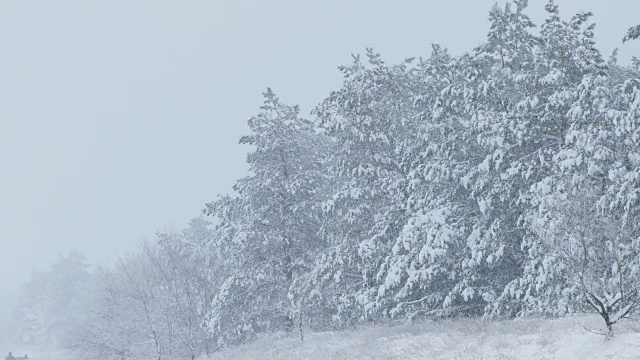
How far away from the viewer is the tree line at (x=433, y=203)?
15.0 meters

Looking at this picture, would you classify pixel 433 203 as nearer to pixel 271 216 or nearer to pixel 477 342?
pixel 477 342

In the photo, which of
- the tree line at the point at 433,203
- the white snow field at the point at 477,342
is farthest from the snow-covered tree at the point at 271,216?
the white snow field at the point at 477,342

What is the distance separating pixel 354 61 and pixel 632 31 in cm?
1063

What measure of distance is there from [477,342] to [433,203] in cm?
693

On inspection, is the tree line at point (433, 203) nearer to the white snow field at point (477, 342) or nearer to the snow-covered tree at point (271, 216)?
the snow-covered tree at point (271, 216)

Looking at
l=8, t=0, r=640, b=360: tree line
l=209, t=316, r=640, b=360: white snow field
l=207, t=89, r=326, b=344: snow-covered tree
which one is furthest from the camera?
l=207, t=89, r=326, b=344: snow-covered tree

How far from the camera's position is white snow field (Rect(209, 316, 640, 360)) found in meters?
10.5

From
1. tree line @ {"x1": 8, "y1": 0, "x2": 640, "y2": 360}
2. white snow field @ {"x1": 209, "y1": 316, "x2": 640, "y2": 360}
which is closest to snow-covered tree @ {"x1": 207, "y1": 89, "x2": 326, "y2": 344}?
tree line @ {"x1": 8, "y1": 0, "x2": 640, "y2": 360}

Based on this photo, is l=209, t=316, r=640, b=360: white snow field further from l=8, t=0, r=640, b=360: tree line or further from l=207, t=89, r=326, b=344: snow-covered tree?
l=207, t=89, r=326, b=344: snow-covered tree

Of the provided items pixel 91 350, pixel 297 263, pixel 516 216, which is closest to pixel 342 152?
pixel 297 263

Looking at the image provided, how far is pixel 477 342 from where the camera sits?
44.3 ft

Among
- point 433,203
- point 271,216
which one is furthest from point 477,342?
point 271,216

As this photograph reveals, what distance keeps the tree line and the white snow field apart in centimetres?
75

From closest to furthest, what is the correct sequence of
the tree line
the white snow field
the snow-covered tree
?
the white snow field, the tree line, the snow-covered tree
